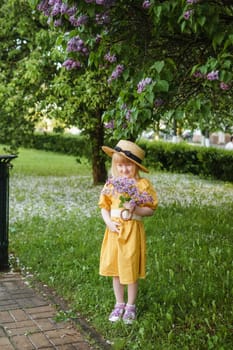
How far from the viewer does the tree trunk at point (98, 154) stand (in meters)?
13.3

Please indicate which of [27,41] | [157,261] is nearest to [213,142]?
[27,41]

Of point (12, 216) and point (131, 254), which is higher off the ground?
point (131, 254)

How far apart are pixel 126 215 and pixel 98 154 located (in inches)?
368

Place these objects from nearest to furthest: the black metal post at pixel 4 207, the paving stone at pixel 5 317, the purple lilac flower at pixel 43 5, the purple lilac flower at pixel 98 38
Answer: the purple lilac flower at pixel 43 5
the purple lilac flower at pixel 98 38
the paving stone at pixel 5 317
the black metal post at pixel 4 207

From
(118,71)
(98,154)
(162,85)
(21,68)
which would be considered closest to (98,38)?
(118,71)

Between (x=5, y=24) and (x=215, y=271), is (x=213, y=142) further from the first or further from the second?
(x=215, y=271)

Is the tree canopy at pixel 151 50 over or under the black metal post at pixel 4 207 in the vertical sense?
over

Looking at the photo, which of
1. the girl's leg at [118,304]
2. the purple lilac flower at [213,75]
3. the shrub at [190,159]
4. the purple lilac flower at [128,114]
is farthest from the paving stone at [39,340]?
the shrub at [190,159]

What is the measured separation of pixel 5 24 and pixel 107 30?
920cm

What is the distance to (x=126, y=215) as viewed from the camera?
13.6ft

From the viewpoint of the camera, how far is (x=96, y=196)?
1197 centimetres

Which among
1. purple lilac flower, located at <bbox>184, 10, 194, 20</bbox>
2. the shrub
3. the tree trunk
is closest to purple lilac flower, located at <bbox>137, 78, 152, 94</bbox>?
purple lilac flower, located at <bbox>184, 10, 194, 20</bbox>

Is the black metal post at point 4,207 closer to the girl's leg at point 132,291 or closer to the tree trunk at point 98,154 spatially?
the girl's leg at point 132,291

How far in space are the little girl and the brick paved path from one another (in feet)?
1.42
